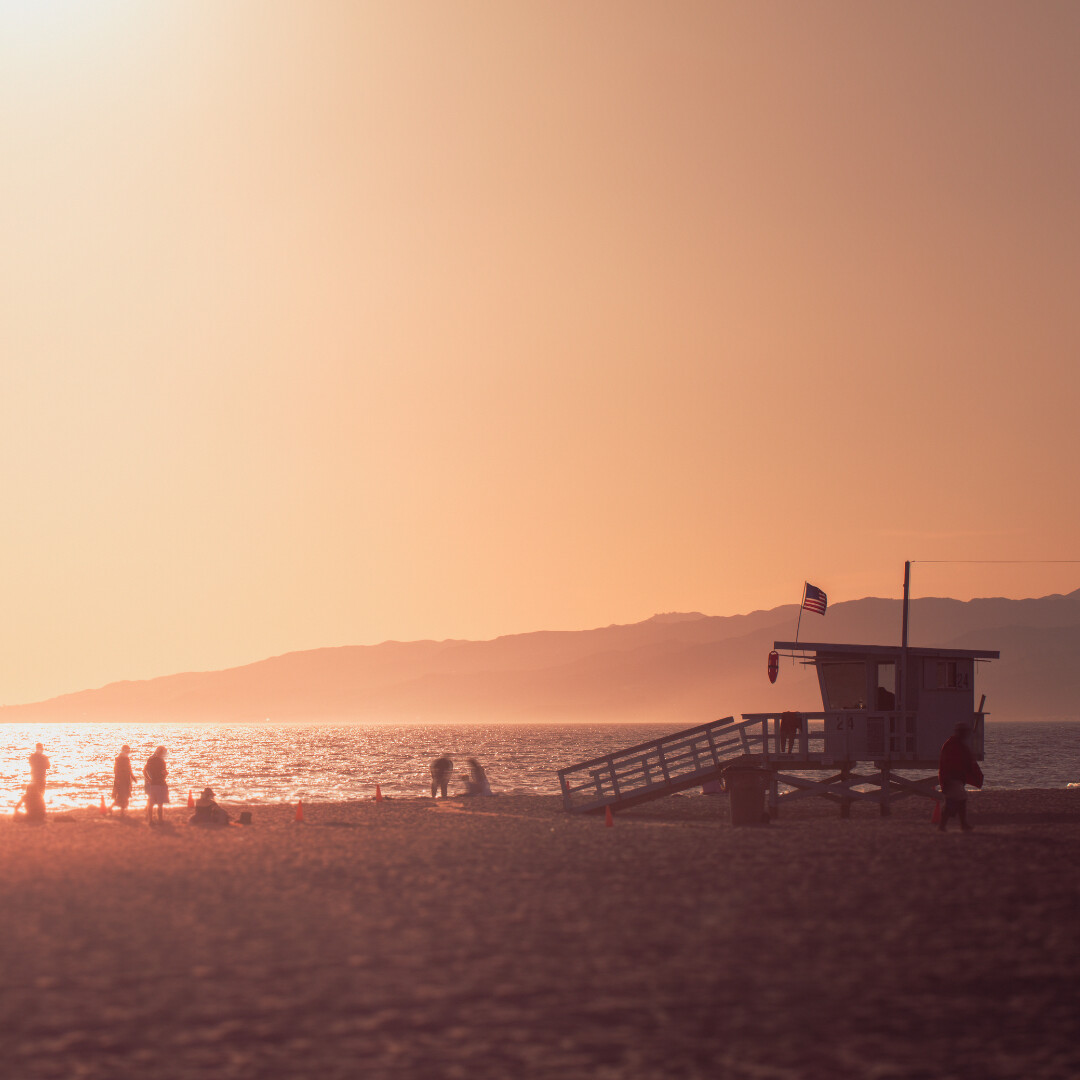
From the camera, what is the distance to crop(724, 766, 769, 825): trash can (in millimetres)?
29234

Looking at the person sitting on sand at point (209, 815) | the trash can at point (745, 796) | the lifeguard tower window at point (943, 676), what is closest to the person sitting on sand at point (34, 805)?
the person sitting on sand at point (209, 815)

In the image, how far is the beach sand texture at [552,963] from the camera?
347 inches

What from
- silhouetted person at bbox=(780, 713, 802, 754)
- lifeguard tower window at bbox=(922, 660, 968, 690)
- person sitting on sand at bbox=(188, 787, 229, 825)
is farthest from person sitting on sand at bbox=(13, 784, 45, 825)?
lifeguard tower window at bbox=(922, 660, 968, 690)

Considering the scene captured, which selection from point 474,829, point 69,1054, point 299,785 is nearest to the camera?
point 69,1054

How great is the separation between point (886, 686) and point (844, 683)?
3.94 ft

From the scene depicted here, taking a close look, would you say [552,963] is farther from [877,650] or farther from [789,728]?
[877,650]

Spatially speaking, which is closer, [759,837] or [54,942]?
[54,942]

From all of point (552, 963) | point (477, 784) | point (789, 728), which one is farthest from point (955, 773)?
point (477, 784)

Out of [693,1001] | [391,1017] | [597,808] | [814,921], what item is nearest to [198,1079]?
[391,1017]

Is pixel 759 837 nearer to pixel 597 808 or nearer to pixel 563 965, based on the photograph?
pixel 597 808

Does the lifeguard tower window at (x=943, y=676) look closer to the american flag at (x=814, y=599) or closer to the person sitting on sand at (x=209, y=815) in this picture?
the american flag at (x=814, y=599)

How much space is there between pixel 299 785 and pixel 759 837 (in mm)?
48492

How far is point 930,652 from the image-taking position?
33.9 m

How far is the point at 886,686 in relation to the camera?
34.6 meters
